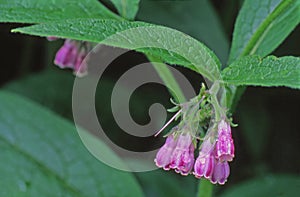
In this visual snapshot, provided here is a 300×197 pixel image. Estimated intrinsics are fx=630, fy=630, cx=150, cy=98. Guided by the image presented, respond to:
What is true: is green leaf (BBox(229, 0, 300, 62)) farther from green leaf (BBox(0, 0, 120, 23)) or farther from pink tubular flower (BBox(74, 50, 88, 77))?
pink tubular flower (BBox(74, 50, 88, 77))

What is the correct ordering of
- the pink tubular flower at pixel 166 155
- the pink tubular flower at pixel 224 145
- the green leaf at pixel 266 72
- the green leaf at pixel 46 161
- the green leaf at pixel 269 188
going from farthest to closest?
the green leaf at pixel 269 188, the green leaf at pixel 46 161, the pink tubular flower at pixel 166 155, the pink tubular flower at pixel 224 145, the green leaf at pixel 266 72

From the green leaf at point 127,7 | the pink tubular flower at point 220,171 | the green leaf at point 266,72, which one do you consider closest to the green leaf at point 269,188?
the pink tubular flower at point 220,171

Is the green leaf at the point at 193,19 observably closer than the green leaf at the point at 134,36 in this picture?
No

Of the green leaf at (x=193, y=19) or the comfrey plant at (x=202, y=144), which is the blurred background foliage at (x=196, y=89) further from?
the comfrey plant at (x=202, y=144)

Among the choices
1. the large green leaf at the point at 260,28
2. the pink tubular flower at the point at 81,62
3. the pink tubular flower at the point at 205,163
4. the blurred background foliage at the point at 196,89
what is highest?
the large green leaf at the point at 260,28

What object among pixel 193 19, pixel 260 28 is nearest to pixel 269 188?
pixel 193 19
